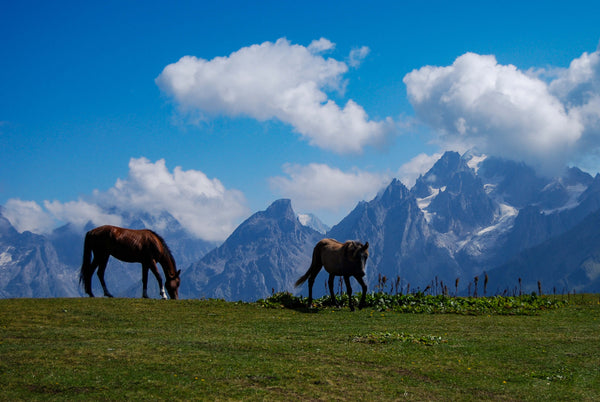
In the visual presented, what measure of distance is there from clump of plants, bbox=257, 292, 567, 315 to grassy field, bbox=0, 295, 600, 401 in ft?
10.9

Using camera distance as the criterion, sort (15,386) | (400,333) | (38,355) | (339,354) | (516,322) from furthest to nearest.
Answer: (516,322) → (400,333) → (339,354) → (38,355) → (15,386)

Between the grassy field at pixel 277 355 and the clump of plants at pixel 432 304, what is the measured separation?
10.9 feet

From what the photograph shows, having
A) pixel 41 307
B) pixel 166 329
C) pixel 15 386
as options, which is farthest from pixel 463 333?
pixel 41 307

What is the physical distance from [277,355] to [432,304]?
1535 centimetres

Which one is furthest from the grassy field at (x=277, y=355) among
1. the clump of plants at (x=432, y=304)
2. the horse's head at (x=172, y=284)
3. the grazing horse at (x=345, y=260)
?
the horse's head at (x=172, y=284)

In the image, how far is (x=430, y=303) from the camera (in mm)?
29828

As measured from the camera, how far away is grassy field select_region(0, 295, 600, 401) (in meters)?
13.0

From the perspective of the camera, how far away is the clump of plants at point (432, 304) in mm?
28531

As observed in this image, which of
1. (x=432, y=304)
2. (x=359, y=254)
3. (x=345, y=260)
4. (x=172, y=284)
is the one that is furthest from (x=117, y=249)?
(x=432, y=304)

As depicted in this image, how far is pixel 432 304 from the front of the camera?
97.2 feet

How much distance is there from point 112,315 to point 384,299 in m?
14.4

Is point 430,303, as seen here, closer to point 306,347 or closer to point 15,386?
point 306,347

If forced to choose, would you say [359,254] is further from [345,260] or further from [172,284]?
[172,284]

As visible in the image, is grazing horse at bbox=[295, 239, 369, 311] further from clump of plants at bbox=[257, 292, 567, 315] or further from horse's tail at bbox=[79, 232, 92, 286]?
horse's tail at bbox=[79, 232, 92, 286]
